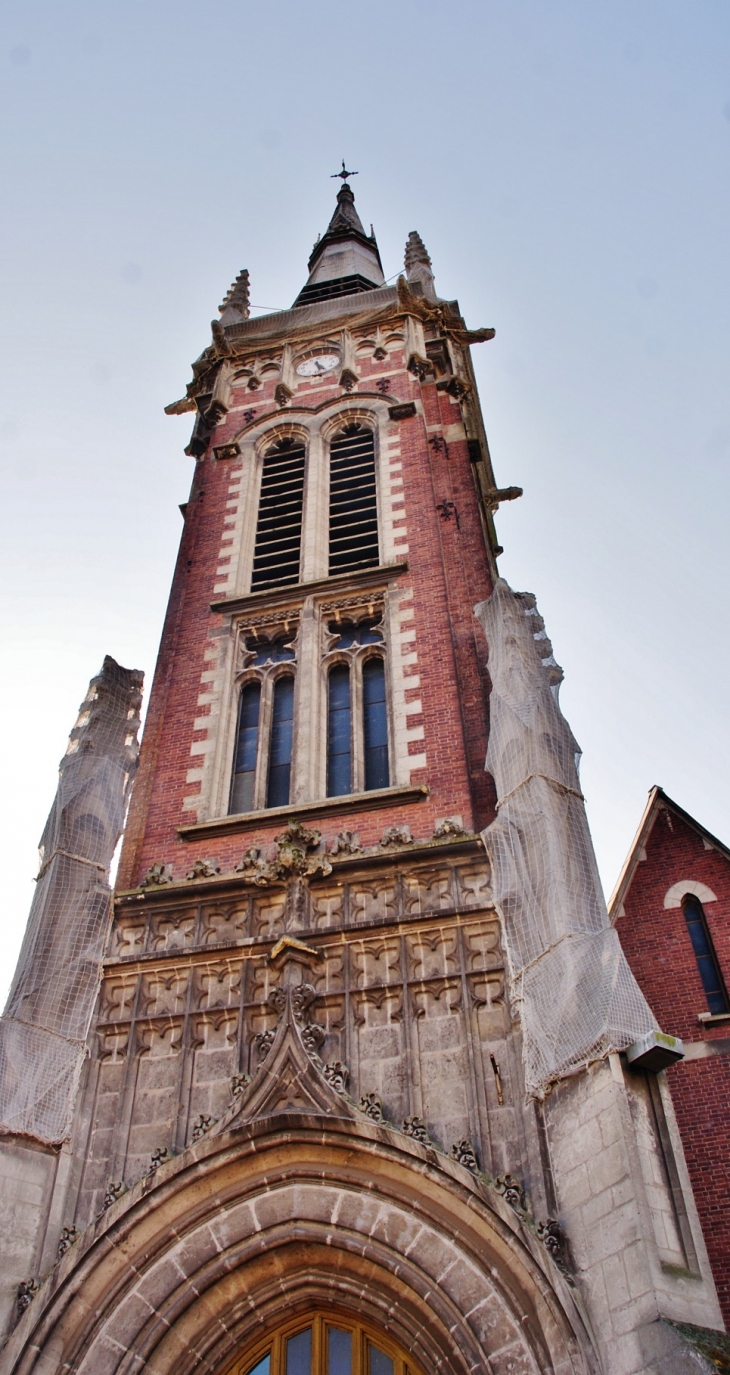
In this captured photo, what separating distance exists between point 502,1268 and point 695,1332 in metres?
1.64

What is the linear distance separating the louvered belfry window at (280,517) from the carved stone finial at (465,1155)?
9887 millimetres

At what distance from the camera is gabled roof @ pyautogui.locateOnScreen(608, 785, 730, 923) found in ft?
46.8

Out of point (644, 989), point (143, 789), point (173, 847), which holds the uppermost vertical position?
→ point (143, 789)

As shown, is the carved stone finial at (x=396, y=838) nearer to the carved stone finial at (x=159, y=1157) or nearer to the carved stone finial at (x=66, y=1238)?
the carved stone finial at (x=159, y=1157)

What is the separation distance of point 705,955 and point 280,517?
9768 mm

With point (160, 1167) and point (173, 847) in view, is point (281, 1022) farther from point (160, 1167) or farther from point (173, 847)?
point (173, 847)

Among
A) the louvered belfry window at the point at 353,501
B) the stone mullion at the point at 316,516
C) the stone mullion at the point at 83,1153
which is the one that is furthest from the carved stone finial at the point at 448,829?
the louvered belfry window at the point at 353,501

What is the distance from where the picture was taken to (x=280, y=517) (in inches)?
787

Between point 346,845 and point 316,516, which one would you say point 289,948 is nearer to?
point 346,845

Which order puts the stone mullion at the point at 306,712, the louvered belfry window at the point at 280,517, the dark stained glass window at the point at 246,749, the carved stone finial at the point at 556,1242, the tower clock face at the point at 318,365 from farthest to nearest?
the tower clock face at the point at 318,365, the louvered belfry window at the point at 280,517, the dark stained glass window at the point at 246,749, the stone mullion at the point at 306,712, the carved stone finial at the point at 556,1242

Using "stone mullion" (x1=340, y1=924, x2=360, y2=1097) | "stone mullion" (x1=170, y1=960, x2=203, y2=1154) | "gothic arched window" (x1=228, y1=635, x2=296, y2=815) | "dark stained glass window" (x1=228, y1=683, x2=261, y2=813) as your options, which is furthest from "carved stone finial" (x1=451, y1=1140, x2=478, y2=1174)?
"dark stained glass window" (x1=228, y1=683, x2=261, y2=813)

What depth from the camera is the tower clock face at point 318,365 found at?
23703 mm

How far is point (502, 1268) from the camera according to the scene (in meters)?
9.12

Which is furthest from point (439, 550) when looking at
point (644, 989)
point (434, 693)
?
point (644, 989)
